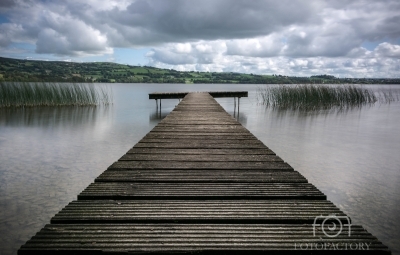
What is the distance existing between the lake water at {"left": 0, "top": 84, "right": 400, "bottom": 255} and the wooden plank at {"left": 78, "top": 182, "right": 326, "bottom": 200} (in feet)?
5.00

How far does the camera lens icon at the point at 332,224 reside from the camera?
1.23 m

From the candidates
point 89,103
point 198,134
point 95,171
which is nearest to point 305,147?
point 198,134

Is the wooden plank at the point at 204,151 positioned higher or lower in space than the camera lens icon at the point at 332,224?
lower

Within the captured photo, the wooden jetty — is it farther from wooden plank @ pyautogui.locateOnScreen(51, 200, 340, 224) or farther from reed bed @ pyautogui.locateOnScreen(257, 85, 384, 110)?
reed bed @ pyautogui.locateOnScreen(257, 85, 384, 110)

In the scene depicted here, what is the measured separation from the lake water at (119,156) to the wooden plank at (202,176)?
1381 mm

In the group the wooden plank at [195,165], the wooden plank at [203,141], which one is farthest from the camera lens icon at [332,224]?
the wooden plank at [203,141]

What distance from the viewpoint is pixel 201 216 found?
4.40ft

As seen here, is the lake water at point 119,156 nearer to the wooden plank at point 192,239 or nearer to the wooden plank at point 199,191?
the wooden plank at point 199,191

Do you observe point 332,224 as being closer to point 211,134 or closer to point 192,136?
point 192,136

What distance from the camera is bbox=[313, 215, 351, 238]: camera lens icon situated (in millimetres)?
1226

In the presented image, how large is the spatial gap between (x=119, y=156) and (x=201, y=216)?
16.8 feet

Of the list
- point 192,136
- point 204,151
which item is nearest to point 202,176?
point 204,151

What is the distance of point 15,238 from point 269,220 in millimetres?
2524

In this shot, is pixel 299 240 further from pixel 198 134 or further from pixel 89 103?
pixel 89 103
